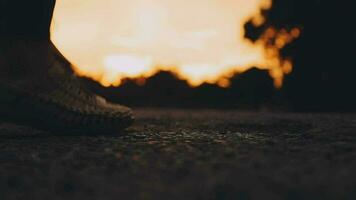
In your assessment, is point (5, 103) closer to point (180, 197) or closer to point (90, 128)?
point (90, 128)

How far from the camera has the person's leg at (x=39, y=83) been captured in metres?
1.79

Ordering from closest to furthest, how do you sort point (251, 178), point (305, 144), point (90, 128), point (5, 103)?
point (251, 178) → point (305, 144) → point (5, 103) → point (90, 128)

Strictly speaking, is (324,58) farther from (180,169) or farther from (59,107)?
(180,169)

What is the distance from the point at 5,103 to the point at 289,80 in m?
13.9

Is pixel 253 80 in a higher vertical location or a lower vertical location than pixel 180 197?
higher

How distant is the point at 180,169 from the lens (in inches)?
44.1

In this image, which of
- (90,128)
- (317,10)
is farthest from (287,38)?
(90,128)

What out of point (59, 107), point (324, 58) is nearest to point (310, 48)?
point (324, 58)

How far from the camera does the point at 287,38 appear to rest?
17.5m

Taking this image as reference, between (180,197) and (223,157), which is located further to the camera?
(223,157)

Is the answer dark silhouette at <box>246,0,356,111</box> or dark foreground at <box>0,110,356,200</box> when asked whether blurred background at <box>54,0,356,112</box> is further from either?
dark foreground at <box>0,110,356,200</box>

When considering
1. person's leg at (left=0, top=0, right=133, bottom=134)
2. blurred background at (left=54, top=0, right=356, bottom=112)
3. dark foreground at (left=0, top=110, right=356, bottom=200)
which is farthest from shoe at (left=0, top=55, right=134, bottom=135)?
blurred background at (left=54, top=0, right=356, bottom=112)

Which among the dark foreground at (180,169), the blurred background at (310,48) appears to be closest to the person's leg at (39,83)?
the dark foreground at (180,169)

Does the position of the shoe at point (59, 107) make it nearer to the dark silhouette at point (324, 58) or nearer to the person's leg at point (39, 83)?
the person's leg at point (39, 83)
